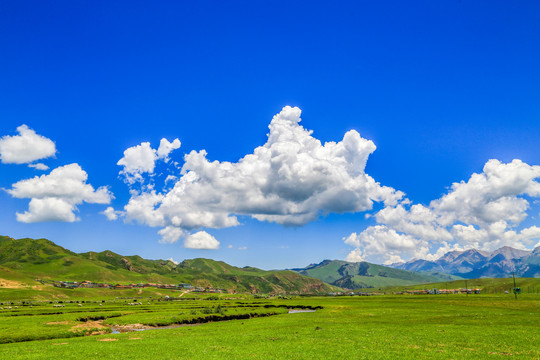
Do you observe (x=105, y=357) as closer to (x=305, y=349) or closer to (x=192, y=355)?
(x=192, y=355)

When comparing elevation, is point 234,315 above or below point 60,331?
below

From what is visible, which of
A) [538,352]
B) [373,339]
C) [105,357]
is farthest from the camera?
[373,339]

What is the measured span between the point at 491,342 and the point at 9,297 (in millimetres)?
242187

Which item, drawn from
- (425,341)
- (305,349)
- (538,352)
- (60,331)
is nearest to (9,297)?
(60,331)

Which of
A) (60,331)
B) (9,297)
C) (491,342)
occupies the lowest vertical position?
(9,297)

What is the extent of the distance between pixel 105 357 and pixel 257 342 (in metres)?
22.0

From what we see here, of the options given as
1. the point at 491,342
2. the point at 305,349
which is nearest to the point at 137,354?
the point at 305,349

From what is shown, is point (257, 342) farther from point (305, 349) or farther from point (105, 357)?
point (105, 357)

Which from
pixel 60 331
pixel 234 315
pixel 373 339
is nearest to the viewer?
pixel 373 339

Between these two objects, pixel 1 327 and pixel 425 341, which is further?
pixel 1 327

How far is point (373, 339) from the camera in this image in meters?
48.4

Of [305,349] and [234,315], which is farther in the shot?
[234,315]

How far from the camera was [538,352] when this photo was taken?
122ft

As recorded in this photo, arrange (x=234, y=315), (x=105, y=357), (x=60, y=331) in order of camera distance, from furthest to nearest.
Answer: (x=234, y=315) < (x=60, y=331) < (x=105, y=357)
